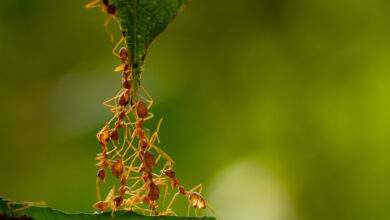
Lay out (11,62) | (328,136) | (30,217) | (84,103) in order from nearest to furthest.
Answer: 1. (30,217)
2. (328,136)
3. (84,103)
4. (11,62)

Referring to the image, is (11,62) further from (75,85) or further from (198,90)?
(198,90)

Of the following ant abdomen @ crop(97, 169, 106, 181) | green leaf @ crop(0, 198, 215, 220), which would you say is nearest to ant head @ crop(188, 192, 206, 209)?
ant abdomen @ crop(97, 169, 106, 181)

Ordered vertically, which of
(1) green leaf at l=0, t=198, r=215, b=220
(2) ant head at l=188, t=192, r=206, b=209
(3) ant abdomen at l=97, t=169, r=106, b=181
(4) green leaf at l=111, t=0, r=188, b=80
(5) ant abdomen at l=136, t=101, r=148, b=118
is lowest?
(1) green leaf at l=0, t=198, r=215, b=220

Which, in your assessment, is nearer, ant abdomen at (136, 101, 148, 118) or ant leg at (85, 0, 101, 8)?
ant leg at (85, 0, 101, 8)

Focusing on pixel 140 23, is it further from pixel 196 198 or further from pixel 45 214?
pixel 196 198

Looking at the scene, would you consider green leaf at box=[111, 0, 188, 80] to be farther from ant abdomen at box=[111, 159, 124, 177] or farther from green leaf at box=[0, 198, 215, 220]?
ant abdomen at box=[111, 159, 124, 177]

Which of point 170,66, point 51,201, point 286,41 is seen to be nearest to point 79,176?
point 51,201
